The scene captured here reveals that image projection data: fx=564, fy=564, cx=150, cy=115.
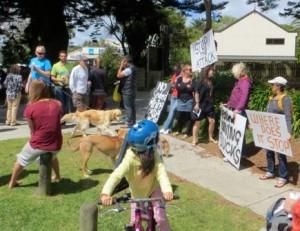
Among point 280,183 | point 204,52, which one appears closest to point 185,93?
point 204,52

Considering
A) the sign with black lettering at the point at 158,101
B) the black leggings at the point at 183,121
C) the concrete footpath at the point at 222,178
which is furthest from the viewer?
the sign with black lettering at the point at 158,101

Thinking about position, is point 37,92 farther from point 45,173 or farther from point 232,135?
point 232,135

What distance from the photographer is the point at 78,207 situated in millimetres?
7312

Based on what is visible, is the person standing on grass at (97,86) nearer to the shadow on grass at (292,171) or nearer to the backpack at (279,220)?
the shadow on grass at (292,171)

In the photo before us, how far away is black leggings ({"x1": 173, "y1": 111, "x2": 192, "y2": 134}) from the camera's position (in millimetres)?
12555

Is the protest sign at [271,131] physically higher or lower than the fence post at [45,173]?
higher

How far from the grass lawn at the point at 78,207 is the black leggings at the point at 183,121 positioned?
12.2 ft

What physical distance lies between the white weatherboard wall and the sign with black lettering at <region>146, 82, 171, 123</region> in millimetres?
52775

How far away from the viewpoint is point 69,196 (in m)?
7.81

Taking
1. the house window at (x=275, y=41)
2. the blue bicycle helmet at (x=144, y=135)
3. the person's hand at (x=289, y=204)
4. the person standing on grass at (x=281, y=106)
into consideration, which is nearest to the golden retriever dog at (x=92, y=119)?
the person standing on grass at (x=281, y=106)

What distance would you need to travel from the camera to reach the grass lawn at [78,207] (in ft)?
21.8

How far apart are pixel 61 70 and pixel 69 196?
6.02 m

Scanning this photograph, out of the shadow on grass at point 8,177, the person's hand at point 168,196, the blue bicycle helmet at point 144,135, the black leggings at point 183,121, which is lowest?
the shadow on grass at point 8,177

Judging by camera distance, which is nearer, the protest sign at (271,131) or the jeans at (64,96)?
the protest sign at (271,131)
